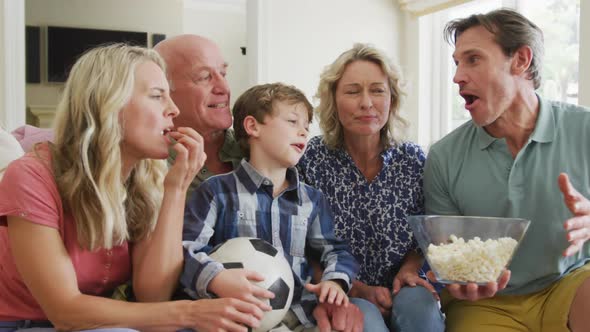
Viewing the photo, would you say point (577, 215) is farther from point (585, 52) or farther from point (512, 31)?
point (585, 52)

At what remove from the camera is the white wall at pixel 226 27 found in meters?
8.51

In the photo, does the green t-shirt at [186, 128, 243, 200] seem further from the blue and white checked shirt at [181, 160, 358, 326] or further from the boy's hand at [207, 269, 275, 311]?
the boy's hand at [207, 269, 275, 311]

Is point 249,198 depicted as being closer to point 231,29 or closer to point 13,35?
point 13,35

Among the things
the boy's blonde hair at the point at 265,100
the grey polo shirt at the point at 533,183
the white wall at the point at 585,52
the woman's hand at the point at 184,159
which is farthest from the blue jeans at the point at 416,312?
the white wall at the point at 585,52

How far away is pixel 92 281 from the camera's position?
1.55 m

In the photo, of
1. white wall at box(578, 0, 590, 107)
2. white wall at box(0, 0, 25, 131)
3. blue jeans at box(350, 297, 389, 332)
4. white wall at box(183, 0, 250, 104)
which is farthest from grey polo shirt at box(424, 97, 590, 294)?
white wall at box(183, 0, 250, 104)

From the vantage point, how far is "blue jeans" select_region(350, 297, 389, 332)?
1.71 m

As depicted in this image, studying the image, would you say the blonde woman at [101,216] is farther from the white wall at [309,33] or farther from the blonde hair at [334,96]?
the white wall at [309,33]

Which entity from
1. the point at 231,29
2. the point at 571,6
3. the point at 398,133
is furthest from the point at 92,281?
the point at 231,29

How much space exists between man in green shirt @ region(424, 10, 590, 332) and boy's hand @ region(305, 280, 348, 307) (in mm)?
386

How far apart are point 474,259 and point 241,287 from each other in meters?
0.62

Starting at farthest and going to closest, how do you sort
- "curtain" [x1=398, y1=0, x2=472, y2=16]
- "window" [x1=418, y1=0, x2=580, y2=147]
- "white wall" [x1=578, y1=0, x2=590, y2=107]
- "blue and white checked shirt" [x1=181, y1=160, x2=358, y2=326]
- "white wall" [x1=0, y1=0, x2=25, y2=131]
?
1. "curtain" [x1=398, y1=0, x2=472, y2=16]
2. "window" [x1=418, y1=0, x2=580, y2=147]
3. "white wall" [x1=0, y1=0, x2=25, y2=131]
4. "white wall" [x1=578, y1=0, x2=590, y2=107]
5. "blue and white checked shirt" [x1=181, y1=160, x2=358, y2=326]

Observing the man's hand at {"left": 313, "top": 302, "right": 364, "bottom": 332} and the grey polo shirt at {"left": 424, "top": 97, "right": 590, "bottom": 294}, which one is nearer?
the man's hand at {"left": 313, "top": 302, "right": 364, "bottom": 332}

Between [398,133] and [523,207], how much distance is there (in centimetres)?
56
